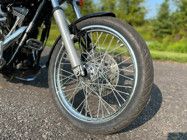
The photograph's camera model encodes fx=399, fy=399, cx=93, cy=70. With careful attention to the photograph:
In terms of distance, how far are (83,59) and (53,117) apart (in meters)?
0.55

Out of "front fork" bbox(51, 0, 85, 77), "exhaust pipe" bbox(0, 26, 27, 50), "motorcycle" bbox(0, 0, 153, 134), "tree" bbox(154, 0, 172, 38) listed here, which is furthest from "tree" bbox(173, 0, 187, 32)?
"front fork" bbox(51, 0, 85, 77)

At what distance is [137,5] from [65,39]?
36.5 metres

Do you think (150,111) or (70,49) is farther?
(150,111)

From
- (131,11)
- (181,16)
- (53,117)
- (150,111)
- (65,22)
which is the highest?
(65,22)

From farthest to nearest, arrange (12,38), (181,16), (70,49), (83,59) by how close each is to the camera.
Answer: (181,16), (12,38), (83,59), (70,49)

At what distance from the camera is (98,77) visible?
3230 mm

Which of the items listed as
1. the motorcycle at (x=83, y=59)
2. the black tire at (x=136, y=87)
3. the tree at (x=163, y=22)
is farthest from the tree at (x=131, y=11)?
the black tire at (x=136, y=87)

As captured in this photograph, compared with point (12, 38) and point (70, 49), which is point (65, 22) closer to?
point (70, 49)

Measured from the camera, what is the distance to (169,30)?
133 ft

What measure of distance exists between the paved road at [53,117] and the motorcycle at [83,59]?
0.15m

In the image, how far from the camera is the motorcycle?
2.99 meters

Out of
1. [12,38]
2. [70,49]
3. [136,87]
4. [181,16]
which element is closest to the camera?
[136,87]

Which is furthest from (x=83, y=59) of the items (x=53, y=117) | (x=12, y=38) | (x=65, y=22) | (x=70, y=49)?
(x=12, y=38)

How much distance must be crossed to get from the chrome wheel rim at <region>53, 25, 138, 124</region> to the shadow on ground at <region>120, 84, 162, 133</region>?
0.22 metres
